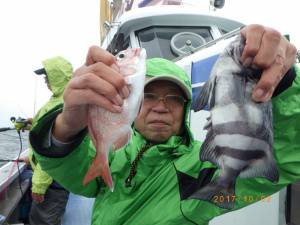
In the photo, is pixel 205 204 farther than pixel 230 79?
Yes

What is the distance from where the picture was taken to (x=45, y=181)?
13.2ft

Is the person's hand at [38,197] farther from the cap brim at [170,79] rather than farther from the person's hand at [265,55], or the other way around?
the person's hand at [265,55]

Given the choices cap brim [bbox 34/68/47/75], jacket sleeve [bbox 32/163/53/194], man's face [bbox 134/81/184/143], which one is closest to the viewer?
man's face [bbox 134/81/184/143]

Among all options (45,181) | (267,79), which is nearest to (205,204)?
(267,79)

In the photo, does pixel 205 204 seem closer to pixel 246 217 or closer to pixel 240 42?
pixel 240 42

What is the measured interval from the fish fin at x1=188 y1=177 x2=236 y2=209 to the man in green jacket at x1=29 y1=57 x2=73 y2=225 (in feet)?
8.61

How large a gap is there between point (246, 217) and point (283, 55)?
1492mm

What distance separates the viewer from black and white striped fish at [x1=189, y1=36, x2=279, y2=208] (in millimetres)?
1392

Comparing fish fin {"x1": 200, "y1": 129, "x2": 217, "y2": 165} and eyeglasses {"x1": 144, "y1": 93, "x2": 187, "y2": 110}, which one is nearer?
fish fin {"x1": 200, "y1": 129, "x2": 217, "y2": 165}

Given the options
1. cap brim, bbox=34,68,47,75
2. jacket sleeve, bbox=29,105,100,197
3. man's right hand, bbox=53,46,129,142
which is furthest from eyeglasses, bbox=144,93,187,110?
cap brim, bbox=34,68,47,75

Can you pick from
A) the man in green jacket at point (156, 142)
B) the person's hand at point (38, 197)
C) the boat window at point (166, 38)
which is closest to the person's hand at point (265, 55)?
the man in green jacket at point (156, 142)

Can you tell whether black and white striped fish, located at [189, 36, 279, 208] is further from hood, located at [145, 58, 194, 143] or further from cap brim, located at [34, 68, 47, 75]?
cap brim, located at [34, 68, 47, 75]

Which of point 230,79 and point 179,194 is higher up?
point 230,79

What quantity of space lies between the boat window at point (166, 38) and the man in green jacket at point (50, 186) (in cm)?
161
